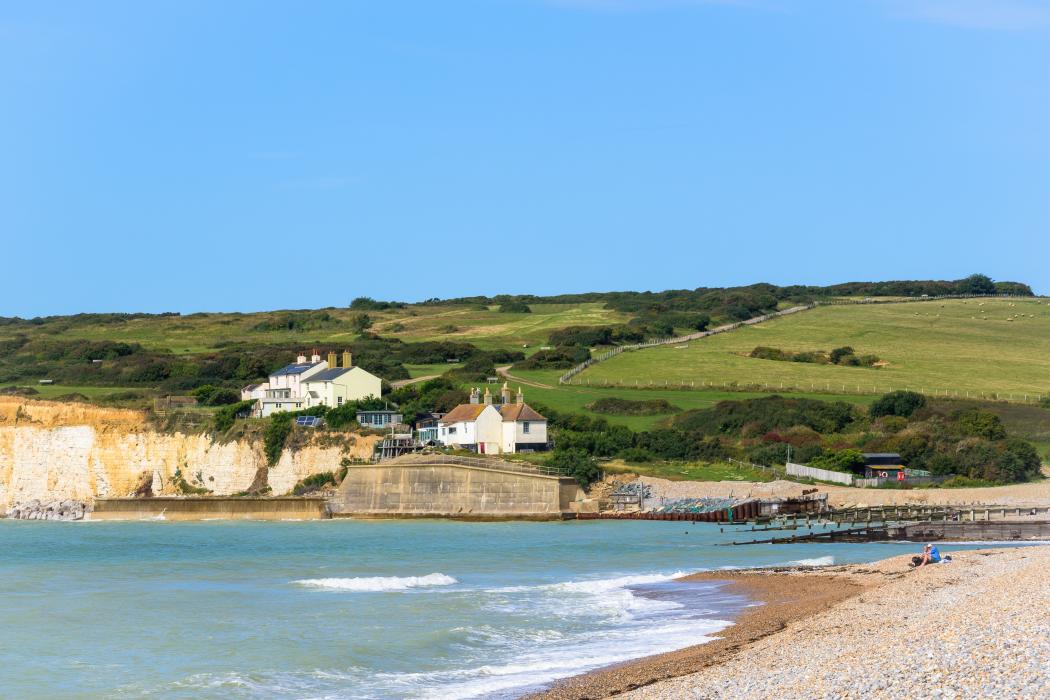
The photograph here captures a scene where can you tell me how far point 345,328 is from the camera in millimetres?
132875

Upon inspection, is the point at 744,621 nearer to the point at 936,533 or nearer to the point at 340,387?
the point at 936,533

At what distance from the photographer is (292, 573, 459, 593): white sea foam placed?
37281mm

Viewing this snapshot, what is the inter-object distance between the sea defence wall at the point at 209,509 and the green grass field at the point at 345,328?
3841cm

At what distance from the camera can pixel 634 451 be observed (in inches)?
2694

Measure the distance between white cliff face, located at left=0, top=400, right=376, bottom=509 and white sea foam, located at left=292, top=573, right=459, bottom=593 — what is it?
3676cm

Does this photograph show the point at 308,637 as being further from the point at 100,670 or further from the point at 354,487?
the point at 354,487

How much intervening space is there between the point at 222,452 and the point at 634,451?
24.2 meters

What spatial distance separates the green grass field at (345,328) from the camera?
120 metres


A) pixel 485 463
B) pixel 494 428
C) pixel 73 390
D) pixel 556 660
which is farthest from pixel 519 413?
pixel 556 660

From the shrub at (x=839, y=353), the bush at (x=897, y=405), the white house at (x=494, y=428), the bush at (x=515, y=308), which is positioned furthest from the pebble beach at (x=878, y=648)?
the bush at (x=515, y=308)

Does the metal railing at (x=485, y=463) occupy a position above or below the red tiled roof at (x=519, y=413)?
below

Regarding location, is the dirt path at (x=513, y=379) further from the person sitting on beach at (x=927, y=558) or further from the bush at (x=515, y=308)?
the person sitting on beach at (x=927, y=558)

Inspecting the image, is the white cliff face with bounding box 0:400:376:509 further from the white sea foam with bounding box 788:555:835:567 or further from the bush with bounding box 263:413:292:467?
the white sea foam with bounding box 788:555:835:567

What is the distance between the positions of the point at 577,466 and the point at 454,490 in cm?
620
